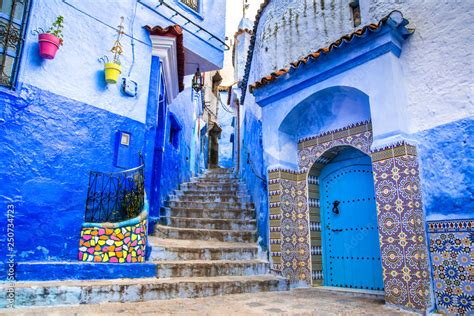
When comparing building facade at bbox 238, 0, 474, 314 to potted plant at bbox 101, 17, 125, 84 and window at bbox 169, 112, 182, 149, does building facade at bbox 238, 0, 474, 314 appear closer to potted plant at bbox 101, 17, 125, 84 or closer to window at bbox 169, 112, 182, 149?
potted plant at bbox 101, 17, 125, 84

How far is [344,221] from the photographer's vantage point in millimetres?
5383

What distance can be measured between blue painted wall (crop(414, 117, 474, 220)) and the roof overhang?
1363 millimetres

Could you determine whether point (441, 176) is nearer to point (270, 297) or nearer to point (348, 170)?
point (348, 170)

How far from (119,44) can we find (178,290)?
3997 millimetres

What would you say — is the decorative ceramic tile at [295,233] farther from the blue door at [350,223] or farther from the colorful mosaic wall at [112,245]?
the colorful mosaic wall at [112,245]

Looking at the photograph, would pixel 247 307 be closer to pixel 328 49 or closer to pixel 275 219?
pixel 275 219

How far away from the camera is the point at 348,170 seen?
5.47 m

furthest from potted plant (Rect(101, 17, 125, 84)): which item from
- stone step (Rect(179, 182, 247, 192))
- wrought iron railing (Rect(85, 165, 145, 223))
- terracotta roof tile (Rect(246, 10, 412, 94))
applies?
stone step (Rect(179, 182, 247, 192))

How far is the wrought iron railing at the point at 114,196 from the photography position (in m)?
4.54

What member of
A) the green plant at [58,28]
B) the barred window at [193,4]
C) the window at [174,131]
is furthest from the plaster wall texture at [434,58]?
the window at [174,131]

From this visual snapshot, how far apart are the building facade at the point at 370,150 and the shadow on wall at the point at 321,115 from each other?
0.07ft

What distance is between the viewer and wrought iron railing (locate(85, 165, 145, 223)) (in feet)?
14.9

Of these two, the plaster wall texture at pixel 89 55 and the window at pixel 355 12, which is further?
the window at pixel 355 12

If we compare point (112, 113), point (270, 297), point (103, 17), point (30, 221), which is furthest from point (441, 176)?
point (103, 17)
